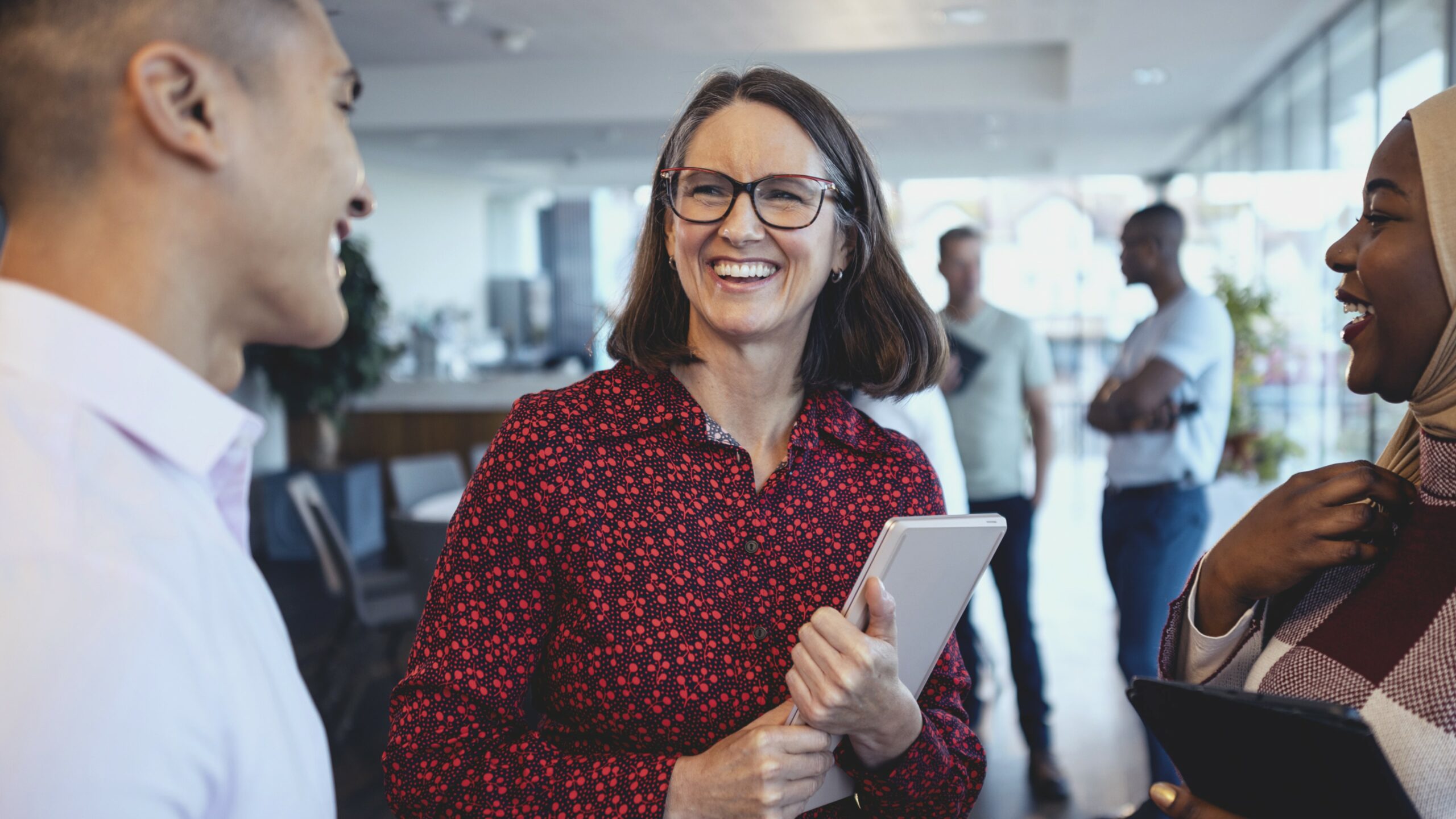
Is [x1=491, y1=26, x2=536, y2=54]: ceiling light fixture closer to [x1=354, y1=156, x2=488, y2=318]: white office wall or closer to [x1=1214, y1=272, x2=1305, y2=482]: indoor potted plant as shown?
[x1=1214, y1=272, x2=1305, y2=482]: indoor potted plant

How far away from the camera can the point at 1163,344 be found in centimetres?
339

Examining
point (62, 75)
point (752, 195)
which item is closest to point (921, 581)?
point (752, 195)

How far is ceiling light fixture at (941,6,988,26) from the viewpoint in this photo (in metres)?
5.79

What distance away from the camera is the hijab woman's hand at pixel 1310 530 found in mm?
998

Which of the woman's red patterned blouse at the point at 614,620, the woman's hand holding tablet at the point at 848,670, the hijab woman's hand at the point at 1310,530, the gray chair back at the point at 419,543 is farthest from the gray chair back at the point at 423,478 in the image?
the hijab woman's hand at the point at 1310,530

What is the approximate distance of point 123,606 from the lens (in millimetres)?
562

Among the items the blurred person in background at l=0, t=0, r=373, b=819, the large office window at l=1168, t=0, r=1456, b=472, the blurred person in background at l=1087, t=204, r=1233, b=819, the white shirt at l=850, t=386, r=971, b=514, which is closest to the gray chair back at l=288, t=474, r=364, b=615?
the white shirt at l=850, t=386, r=971, b=514

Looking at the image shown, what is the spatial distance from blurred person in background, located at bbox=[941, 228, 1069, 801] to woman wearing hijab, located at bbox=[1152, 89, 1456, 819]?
2277 millimetres

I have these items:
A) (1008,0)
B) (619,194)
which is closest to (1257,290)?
(1008,0)

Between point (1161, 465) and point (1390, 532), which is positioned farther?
point (1161, 465)

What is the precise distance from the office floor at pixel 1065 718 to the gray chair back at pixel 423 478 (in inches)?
33.1

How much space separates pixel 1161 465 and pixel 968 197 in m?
9.81

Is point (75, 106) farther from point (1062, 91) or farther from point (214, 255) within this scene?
point (1062, 91)

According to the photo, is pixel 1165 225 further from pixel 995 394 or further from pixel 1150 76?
pixel 1150 76
